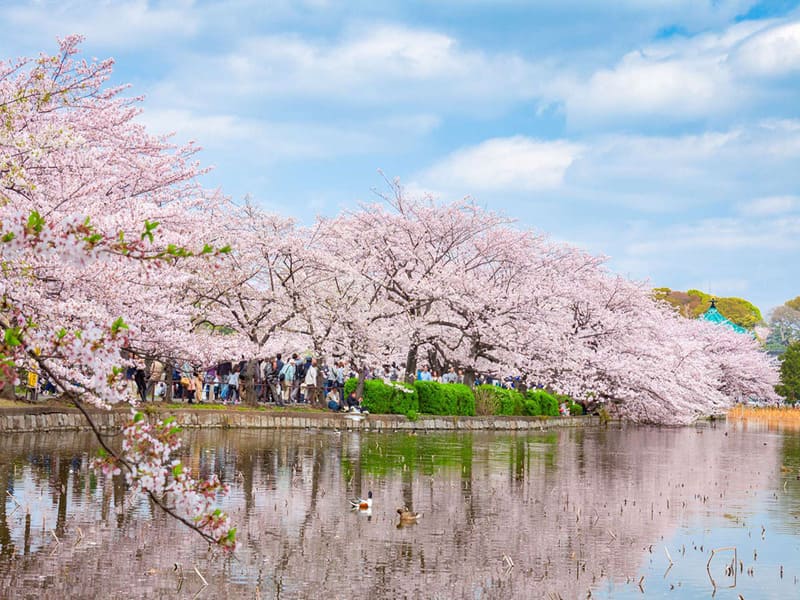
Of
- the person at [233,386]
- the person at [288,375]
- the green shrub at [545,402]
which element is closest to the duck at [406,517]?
the person at [233,386]

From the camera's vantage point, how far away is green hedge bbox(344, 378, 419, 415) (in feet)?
95.0

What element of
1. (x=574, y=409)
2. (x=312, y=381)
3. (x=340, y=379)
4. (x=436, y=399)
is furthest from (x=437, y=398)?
(x=574, y=409)

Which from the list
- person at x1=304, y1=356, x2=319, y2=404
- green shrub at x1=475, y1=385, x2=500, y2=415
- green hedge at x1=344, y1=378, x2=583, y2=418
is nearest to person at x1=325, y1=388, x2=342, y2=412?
person at x1=304, y1=356, x2=319, y2=404

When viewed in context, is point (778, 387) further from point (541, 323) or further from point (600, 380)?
point (541, 323)

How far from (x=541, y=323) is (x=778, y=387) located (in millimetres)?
39959

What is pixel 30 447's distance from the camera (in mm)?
17719

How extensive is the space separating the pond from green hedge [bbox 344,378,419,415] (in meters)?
8.94

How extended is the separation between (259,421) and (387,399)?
4.74 meters

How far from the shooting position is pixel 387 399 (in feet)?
95.6

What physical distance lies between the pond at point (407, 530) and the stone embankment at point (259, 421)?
1.21 meters

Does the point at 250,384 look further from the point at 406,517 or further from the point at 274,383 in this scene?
the point at 406,517

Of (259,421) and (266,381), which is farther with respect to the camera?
(266,381)

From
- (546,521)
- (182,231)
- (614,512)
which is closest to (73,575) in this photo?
(546,521)

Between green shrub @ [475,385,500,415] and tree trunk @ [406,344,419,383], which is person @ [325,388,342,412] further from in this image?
green shrub @ [475,385,500,415]
